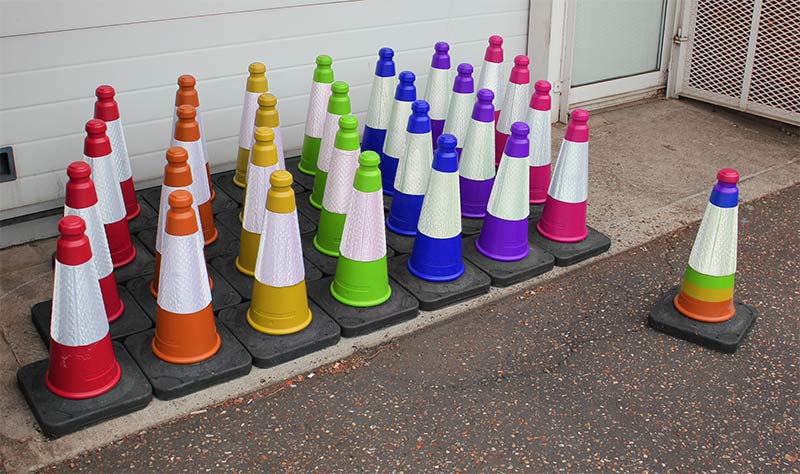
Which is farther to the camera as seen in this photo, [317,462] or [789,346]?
[789,346]

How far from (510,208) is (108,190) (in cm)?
186

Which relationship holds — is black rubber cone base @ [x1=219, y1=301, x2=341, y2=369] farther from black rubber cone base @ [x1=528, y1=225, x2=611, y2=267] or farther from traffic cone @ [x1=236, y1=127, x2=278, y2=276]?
black rubber cone base @ [x1=528, y1=225, x2=611, y2=267]

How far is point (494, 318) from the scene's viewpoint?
3.98 metres

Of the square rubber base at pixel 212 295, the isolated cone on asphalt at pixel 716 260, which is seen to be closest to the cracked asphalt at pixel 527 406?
the isolated cone on asphalt at pixel 716 260

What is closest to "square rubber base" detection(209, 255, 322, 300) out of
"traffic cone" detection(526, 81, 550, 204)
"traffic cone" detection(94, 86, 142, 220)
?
"traffic cone" detection(94, 86, 142, 220)

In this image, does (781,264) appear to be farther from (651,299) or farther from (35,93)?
(35,93)

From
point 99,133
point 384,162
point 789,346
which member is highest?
point 99,133

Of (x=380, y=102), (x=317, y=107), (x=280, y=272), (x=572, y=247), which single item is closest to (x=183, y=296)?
(x=280, y=272)

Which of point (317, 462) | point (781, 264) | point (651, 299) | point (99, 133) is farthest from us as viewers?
point (781, 264)

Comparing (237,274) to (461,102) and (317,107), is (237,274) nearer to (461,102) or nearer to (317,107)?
(317,107)

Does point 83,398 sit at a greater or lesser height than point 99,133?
lesser

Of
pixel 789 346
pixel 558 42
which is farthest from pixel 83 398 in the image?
pixel 558 42

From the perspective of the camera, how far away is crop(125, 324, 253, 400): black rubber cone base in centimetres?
337

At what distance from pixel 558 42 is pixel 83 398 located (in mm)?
4050
